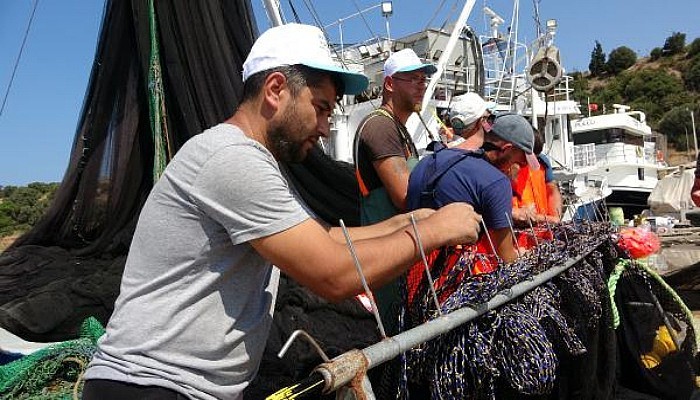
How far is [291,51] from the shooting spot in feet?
4.64

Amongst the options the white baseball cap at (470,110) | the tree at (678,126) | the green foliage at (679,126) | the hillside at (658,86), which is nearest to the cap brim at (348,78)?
the white baseball cap at (470,110)

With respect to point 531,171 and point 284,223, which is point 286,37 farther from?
point 531,171

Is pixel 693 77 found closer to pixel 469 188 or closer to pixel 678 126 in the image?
pixel 678 126

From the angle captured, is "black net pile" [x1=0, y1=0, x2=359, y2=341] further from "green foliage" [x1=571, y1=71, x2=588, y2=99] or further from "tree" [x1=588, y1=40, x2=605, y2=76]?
"tree" [x1=588, y1=40, x2=605, y2=76]

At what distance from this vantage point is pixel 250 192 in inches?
48.7

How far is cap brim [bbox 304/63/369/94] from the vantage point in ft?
4.65

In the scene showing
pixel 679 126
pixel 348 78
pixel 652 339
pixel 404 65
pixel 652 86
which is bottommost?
pixel 679 126

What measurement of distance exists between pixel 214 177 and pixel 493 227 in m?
1.29

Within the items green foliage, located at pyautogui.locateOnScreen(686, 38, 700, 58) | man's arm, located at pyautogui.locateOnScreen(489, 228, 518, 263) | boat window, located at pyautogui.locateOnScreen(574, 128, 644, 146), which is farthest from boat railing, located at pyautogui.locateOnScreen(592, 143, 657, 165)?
green foliage, located at pyautogui.locateOnScreen(686, 38, 700, 58)

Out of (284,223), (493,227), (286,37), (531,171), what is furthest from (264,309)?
(531,171)

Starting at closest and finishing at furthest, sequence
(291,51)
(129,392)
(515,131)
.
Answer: (129,392) < (291,51) < (515,131)

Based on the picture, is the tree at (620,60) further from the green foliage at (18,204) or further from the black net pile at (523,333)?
the black net pile at (523,333)

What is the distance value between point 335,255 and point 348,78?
46cm

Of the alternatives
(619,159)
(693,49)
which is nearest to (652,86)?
(693,49)
